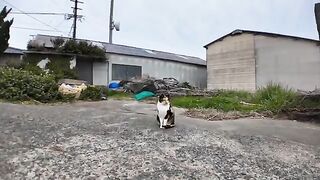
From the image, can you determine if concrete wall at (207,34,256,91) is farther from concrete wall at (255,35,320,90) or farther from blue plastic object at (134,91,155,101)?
blue plastic object at (134,91,155,101)

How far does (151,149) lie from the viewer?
5.36m

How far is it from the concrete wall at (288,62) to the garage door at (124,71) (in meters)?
6.87

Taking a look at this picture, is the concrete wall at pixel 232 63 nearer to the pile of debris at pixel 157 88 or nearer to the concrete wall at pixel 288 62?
the concrete wall at pixel 288 62

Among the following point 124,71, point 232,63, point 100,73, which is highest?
point 232,63

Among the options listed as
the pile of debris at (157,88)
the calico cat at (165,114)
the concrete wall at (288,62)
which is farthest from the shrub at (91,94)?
the concrete wall at (288,62)

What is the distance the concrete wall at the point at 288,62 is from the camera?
55.0 feet

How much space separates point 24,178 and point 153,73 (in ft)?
57.3

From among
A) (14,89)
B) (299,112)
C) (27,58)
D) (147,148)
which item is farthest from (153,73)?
(147,148)

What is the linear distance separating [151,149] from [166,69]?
55.9ft

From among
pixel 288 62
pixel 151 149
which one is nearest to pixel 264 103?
pixel 151 149

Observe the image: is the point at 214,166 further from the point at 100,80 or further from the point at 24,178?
the point at 100,80

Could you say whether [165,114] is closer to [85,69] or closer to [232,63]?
[85,69]

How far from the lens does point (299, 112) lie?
28.0 feet

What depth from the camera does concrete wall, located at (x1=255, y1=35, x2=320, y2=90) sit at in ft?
55.0
